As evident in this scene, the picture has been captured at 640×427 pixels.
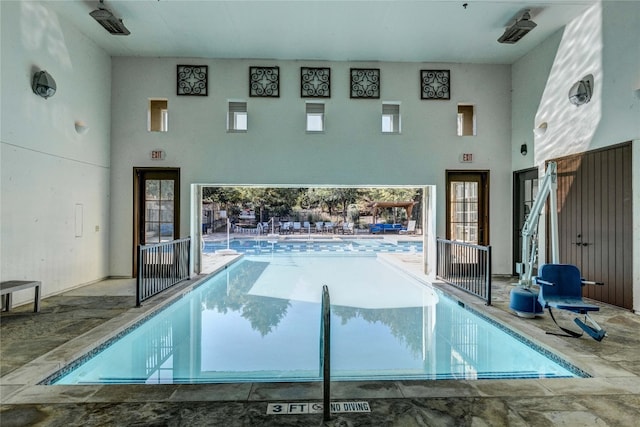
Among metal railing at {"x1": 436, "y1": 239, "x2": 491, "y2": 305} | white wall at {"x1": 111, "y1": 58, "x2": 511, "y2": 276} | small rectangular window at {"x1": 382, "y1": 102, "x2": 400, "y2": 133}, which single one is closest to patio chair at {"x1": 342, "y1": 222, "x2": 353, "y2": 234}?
small rectangular window at {"x1": 382, "y1": 102, "x2": 400, "y2": 133}

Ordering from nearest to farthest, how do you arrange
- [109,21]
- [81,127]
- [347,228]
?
[109,21] → [81,127] → [347,228]

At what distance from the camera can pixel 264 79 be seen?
7555 millimetres

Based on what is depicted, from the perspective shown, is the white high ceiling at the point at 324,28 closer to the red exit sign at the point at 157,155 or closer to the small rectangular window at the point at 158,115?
the small rectangular window at the point at 158,115

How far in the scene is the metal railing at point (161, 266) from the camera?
5358 mm

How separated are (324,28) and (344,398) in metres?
5.75

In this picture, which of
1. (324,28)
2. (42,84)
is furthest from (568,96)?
(42,84)

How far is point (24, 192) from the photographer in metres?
5.34

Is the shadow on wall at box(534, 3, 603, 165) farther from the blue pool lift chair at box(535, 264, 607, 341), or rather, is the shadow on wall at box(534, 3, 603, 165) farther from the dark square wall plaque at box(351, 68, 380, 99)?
the dark square wall plaque at box(351, 68, 380, 99)

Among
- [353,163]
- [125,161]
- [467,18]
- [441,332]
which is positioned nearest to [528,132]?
[467,18]

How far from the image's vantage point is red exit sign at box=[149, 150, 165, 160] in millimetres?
7535

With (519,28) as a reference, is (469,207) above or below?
below

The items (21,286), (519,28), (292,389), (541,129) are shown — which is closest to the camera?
(292,389)

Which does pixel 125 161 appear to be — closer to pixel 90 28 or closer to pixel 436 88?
pixel 90 28

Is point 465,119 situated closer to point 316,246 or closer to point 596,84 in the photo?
point 596,84
